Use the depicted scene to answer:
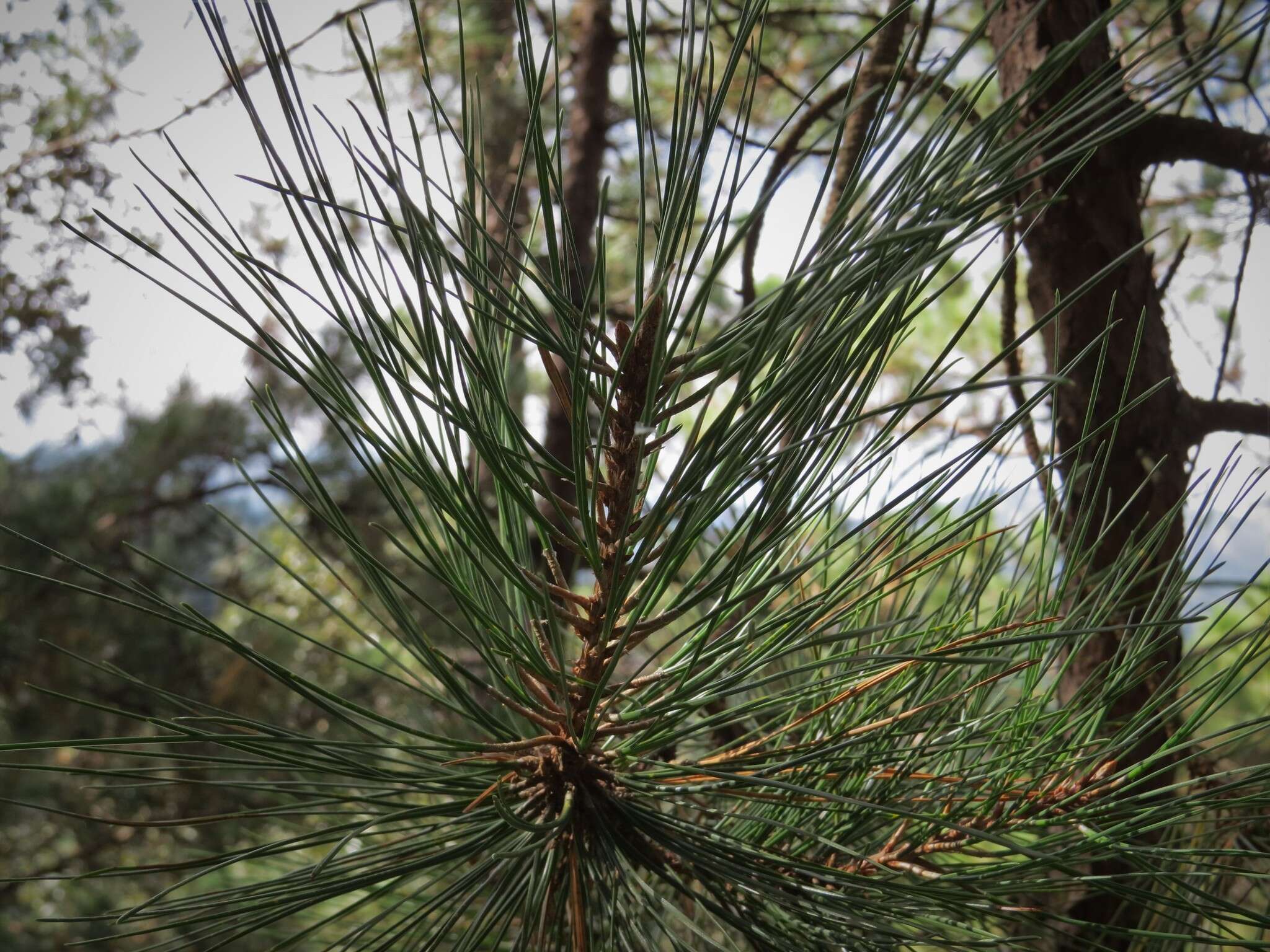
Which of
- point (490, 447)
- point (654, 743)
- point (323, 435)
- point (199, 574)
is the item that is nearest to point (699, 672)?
point (654, 743)

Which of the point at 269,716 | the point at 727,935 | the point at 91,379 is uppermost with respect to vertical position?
the point at 91,379

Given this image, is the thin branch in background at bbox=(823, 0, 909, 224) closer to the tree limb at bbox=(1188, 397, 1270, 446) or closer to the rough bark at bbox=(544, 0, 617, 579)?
the tree limb at bbox=(1188, 397, 1270, 446)

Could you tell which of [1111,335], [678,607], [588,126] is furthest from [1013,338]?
[588,126]

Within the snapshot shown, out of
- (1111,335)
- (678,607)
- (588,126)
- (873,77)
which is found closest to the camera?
(678,607)

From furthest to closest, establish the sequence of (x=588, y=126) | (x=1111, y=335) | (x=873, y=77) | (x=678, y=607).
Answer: (x=588, y=126)
(x=873, y=77)
(x=1111, y=335)
(x=678, y=607)

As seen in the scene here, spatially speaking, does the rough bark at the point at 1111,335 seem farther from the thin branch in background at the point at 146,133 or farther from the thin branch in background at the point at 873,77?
the thin branch in background at the point at 146,133

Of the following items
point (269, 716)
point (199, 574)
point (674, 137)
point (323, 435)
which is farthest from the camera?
point (199, 574)

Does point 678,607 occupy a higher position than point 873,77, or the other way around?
point 873,77

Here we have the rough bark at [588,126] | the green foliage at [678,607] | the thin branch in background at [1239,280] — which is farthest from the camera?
the rough bark at [588,126]

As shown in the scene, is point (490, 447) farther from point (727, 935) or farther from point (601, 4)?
point (601, 4)

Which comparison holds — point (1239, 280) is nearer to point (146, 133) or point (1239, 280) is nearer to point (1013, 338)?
point (1013, 338)

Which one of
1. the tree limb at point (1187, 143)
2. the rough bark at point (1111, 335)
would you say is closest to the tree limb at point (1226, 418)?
the rough bark at point (1111, 335)
